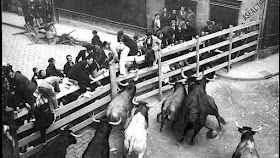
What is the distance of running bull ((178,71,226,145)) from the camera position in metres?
10.4

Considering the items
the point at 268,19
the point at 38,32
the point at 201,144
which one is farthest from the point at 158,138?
the point at 38,32

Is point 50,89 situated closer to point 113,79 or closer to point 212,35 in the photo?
point 113,79

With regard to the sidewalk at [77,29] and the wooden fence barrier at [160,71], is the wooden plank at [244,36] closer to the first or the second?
the wooden fence barrier at [160,71]

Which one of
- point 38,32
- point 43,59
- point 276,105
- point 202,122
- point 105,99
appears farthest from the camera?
point 38,32

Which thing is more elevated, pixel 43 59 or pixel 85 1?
pixel 85 1

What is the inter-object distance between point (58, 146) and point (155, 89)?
187 inches

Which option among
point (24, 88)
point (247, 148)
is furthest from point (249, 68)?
point (24, 88)

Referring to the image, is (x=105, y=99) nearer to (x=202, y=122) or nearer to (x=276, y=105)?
(x=202, y=122)

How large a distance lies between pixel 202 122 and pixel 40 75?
5015 millimetres

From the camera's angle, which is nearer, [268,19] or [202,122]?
[202,122]

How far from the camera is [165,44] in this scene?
1408 centimetres

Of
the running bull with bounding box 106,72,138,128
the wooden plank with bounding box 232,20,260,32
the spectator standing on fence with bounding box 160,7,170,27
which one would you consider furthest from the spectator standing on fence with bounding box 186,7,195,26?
the running bull with bounding box 106,72,138,128

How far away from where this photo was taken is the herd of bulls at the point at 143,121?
934 centimetres

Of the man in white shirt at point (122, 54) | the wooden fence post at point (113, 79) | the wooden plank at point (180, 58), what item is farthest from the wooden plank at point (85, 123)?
the wooden plank at point (180, 58)
